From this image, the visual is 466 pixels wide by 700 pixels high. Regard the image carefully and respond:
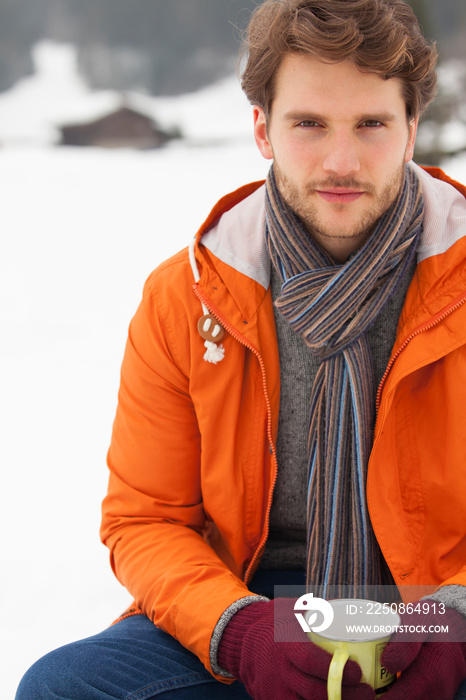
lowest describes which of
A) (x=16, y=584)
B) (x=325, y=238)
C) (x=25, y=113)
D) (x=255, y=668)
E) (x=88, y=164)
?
(x=16, y=584)

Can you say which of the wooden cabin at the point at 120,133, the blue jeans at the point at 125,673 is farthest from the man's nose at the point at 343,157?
the wooden cabin at the point at 120,133

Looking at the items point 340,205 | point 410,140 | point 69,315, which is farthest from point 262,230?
point 69,315

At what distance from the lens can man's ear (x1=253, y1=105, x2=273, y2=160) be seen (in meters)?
1.43

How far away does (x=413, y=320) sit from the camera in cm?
120

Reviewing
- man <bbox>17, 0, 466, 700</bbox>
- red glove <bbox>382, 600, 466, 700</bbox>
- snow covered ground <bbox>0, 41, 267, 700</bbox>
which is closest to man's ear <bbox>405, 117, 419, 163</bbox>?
man <bbox>17, 0, 466, 700</bbox>

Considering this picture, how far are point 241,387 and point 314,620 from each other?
49 centimetres

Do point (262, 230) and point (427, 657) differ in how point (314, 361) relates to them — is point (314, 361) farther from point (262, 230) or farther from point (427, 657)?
point (427, 657)

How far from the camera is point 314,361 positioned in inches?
52.5

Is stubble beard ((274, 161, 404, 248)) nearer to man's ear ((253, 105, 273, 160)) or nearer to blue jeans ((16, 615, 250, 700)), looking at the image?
man's ear ((253, 105, 273, 160))

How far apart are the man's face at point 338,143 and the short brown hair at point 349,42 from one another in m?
0.02

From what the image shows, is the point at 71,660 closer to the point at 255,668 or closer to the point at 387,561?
the point at 255,668

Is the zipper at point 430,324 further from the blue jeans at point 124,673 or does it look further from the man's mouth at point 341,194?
the blue jeans at point 124,673

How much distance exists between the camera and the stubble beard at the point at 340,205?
123 cm

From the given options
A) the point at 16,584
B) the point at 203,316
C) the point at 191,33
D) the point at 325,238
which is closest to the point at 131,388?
the point at 203,316
